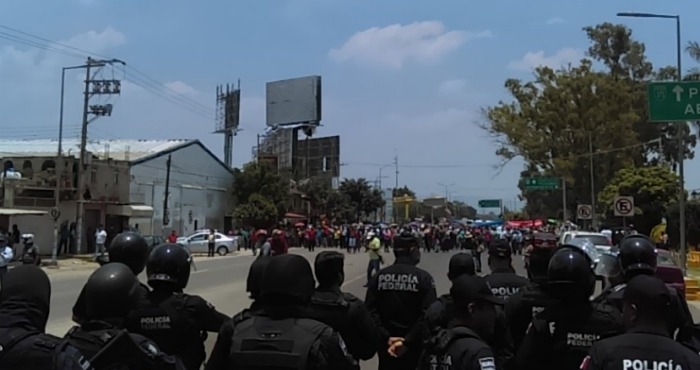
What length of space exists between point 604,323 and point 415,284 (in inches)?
72.2

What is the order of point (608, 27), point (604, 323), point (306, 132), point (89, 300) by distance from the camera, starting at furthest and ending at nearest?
1. point (306, 132)
2. point (608, 27)
3. point (604, 323)
4. point (89, 300)

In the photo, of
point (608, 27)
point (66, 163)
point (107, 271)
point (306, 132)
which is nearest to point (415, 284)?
point (107, 271)

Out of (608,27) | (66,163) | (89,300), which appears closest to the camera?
(89,300)

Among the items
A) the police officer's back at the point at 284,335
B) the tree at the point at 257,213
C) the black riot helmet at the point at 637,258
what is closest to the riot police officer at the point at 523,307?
the black riot helmet at the point at 637,258

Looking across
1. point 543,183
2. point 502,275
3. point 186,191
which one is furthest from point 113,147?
point 502,275

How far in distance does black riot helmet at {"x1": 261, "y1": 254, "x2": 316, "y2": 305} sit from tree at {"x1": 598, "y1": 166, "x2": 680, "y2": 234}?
4357 centimetres

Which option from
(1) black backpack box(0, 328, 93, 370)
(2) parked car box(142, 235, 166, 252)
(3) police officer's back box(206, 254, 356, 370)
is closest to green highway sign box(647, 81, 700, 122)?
(2) parked car box(142, 235, 166, 252)

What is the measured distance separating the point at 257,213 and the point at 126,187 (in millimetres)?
15850

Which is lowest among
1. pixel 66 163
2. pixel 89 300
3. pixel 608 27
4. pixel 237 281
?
pixel 237 281

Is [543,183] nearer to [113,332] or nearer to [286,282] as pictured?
[286,282]

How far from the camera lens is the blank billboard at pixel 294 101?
8494 centimetres

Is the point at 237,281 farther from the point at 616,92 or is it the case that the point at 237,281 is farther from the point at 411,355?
A: the point at 616,92

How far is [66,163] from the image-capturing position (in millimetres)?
41250

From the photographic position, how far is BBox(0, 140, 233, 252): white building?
40750mm
